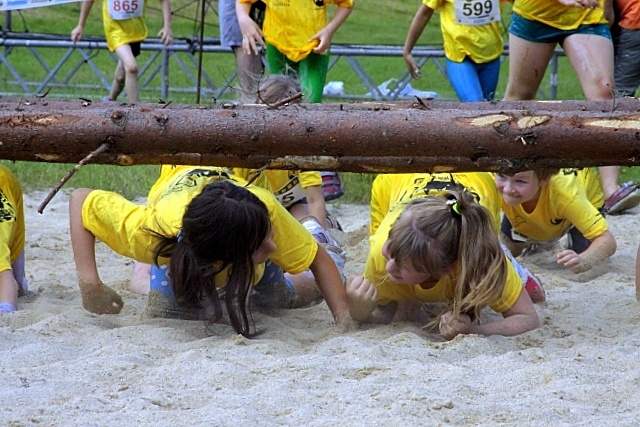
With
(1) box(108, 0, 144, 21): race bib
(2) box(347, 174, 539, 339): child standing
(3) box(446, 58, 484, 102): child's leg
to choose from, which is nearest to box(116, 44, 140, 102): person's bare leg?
(1) box(108, 0, 144, 21): race bib

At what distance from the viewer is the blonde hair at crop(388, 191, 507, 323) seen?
3.54 meters

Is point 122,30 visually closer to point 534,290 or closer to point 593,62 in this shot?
point 593,62

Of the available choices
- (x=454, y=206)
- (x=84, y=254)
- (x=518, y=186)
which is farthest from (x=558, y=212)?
(x=84, y=254)

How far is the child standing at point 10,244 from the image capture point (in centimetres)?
397

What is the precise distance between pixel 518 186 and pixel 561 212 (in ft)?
1.27

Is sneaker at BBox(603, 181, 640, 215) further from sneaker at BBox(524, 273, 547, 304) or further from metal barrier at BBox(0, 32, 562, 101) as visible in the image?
metal barrier at BBox(0, 32, 562, 101)

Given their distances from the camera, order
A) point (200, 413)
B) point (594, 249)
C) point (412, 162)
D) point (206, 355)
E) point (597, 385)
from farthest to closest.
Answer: point (594, 249) < point (412, 162) < point (206, 355) < point (597, 385) < point (200, 413)

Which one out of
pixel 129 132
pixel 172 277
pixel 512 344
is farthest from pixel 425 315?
pixel 129 132

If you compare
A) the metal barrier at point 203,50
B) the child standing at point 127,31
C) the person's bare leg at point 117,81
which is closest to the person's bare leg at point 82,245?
the child standing at point 127,31

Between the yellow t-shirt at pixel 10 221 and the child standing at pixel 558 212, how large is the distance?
2205mm

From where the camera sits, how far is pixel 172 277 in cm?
365

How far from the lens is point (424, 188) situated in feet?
13.9

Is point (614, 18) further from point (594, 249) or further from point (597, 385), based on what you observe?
point (597, 385)

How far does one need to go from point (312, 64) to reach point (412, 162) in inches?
120
